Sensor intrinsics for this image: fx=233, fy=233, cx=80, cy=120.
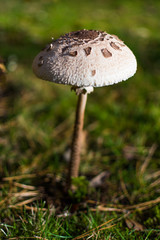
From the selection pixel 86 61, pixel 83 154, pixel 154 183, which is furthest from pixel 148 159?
pixel 86 61

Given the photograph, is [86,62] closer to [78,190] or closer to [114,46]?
[114,46]

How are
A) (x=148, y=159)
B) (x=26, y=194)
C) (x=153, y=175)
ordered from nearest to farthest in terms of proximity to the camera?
(x=26, y=194) < (x=153, y=175) < (x=148, y=159)

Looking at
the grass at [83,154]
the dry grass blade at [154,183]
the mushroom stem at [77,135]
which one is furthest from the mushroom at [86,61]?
the dry grass blade at [154,183]

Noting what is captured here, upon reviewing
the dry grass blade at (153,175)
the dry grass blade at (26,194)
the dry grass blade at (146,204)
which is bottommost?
the dry grass blade at (26,194)

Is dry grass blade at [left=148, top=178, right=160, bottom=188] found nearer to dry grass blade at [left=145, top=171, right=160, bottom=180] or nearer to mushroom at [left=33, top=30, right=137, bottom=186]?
dry grass blade at [left=145, top=171, right=160, bottom=180]

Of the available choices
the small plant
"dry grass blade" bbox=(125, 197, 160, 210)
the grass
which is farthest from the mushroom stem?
"dry grass blade" bbox=(125, 197, 160, 210)

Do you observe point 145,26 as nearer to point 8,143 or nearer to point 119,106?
point 119,106

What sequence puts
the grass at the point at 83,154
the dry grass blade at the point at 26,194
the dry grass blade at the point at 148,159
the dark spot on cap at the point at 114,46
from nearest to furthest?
1. the dark spot on cap at the point at 114,46
2. the grass at the point at 83,154
3. the dry grass blade at the point at 26,194
4. the dry grass blade at the point at 148,159

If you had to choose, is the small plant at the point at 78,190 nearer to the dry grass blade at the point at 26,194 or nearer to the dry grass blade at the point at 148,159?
the dry grass blade at the point at 26,194

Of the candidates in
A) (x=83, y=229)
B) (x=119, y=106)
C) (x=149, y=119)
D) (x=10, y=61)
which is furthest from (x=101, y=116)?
(x=10, y=61)
